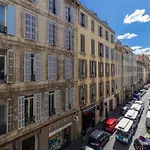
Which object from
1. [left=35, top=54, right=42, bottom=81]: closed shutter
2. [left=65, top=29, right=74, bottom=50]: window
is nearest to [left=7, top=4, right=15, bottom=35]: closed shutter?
[left=35, top=54, right=42, bottom=81]: closed shutter

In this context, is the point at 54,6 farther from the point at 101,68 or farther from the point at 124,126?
the point at 124,126

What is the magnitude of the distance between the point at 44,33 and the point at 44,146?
34.2 ft

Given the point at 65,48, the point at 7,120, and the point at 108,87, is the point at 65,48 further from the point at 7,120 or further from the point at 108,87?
the point at 108,87

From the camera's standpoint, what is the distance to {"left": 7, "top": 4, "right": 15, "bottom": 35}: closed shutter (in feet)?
42.0

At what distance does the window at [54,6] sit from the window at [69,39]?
2491 millimetres

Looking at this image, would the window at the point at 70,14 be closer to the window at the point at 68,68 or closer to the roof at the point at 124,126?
the window at the point at 68,68

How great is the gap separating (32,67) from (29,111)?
3684 mm

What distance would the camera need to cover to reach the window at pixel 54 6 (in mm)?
17750

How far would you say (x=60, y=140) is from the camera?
768 inches

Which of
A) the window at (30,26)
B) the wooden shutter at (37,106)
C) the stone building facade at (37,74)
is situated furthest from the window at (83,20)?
the wooden shutter at (37,106)

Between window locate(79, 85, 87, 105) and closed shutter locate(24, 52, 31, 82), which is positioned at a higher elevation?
closed shutter locate(24, 52, 31, 82)

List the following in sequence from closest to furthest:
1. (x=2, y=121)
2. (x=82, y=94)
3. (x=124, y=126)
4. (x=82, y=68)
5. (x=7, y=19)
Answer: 1. (x=2, y=121)
2. (x=7, y=19)
3. (x=124, y=126)
4. (x=82, y=94)
5. (x=82, y=68)

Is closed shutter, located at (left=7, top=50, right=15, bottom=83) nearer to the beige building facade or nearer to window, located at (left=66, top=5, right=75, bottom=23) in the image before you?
window, located at (left=66, top=5, right=75, bottom=23)

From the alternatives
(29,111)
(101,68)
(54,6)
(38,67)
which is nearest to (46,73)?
(38,67)
